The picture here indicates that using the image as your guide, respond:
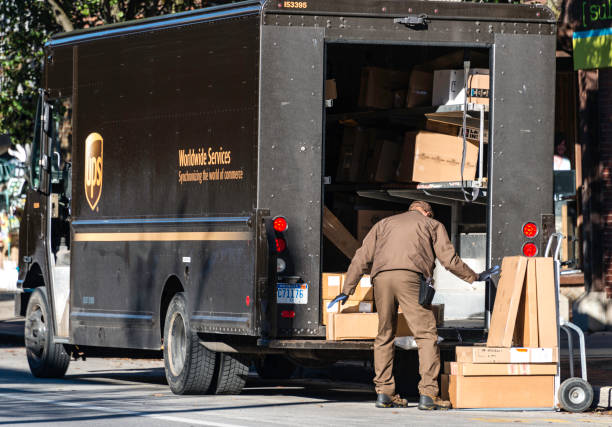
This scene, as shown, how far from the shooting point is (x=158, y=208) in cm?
1234

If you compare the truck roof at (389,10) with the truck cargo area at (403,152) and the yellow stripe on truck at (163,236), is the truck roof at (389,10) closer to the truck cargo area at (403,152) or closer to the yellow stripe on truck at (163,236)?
the truck cargo area at (403,152)

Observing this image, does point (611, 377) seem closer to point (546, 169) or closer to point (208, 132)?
point (546, 169)

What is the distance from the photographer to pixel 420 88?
13.0m

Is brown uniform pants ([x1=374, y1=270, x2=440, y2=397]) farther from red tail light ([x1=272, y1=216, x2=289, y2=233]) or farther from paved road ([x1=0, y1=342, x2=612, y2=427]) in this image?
red tail light ([x1=272, y1=216, x2=289, y2=233])

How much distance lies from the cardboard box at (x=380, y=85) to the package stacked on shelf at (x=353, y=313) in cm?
219

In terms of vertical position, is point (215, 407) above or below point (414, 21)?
below

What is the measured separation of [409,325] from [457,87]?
8.59 ft

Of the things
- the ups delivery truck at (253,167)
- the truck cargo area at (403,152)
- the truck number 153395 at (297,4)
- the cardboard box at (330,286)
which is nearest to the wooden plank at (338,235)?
the truck cargo area at (403,152)

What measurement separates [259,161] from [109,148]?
8.26 ft

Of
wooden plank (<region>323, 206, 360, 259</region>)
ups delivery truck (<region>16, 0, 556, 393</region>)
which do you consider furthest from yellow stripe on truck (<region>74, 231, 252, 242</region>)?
wooden plank (<region>323, 206, 360, 259</region>)

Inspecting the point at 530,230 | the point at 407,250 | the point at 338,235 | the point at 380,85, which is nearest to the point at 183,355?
the point at 338,235

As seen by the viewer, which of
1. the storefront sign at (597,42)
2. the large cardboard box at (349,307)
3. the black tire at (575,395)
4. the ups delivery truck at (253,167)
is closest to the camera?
the black tire at (575,395)

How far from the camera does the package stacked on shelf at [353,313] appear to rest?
11.1 m

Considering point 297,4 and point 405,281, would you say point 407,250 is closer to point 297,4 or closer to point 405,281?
point 405,281
